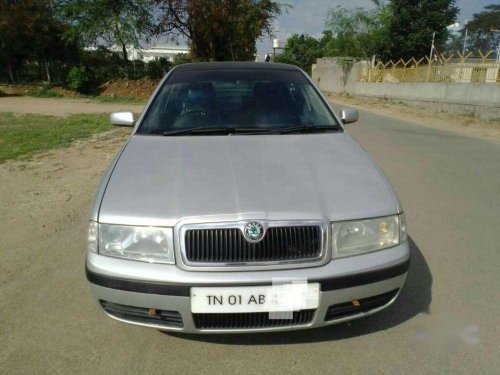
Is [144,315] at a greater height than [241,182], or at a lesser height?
lesser

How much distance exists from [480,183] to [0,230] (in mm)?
5993

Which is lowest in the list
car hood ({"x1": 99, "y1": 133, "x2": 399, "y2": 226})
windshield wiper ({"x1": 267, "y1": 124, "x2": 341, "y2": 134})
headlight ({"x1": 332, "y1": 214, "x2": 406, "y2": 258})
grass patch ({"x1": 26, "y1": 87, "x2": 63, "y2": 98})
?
grass patch ({"x1": 26, "y1": 87, "x2": 63, "y2": 98})

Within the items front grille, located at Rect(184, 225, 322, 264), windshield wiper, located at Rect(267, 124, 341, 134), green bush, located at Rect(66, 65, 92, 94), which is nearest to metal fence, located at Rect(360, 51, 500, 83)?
windshield wiper, located at Rect(267, 124, 341, 134)

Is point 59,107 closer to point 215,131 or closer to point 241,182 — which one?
point 215,131

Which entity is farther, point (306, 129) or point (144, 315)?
point (306, 129)

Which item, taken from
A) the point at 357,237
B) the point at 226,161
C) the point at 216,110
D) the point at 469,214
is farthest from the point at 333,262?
the point at 469,214

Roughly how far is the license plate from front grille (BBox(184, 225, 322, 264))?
0.46 feet

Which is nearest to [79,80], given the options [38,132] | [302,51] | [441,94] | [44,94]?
[44,94]

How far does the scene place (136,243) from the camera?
2.16m

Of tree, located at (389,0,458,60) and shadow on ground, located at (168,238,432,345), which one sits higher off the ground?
tree, located at (389,0,458,60)

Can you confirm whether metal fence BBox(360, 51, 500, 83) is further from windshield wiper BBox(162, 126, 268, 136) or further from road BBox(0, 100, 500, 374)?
windshield wiper BBox(162, 126, 268, 136)

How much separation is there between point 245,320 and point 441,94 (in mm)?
18042

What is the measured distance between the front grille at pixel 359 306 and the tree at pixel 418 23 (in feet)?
117

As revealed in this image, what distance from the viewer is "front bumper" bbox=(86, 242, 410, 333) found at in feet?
6.73
